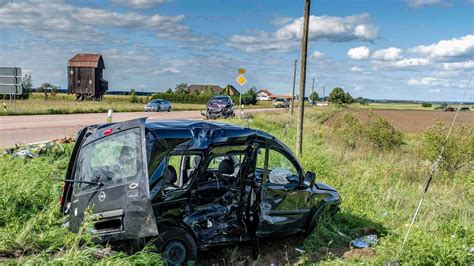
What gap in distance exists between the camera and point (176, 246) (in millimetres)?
5668

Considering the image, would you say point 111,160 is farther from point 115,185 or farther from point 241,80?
point 241,80

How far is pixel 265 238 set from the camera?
6949 mm

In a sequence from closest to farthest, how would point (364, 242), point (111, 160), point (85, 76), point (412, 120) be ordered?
point (111, 160)
point (364, 242)
point (412, 120)
point (85, 76)

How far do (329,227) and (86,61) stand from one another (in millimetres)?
74905

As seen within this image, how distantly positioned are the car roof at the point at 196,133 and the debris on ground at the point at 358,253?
6.90ft

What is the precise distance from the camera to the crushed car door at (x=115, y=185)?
5125 millimetres

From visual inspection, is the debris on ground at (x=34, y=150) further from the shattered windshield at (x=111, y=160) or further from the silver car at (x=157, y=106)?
the silver car at (x=157, y=106)

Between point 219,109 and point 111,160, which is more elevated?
point 111,160

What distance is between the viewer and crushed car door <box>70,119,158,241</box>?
512cm

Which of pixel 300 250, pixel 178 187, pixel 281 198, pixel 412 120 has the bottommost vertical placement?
pixel 412 120

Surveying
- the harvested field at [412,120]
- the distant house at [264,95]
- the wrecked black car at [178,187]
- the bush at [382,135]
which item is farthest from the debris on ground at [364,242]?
the distant house at [264,95]

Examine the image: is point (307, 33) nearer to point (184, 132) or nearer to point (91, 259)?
point (184, 132)

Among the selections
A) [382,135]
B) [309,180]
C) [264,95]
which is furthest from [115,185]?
[264,95]

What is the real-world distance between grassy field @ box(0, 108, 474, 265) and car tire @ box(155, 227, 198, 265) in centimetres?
41
